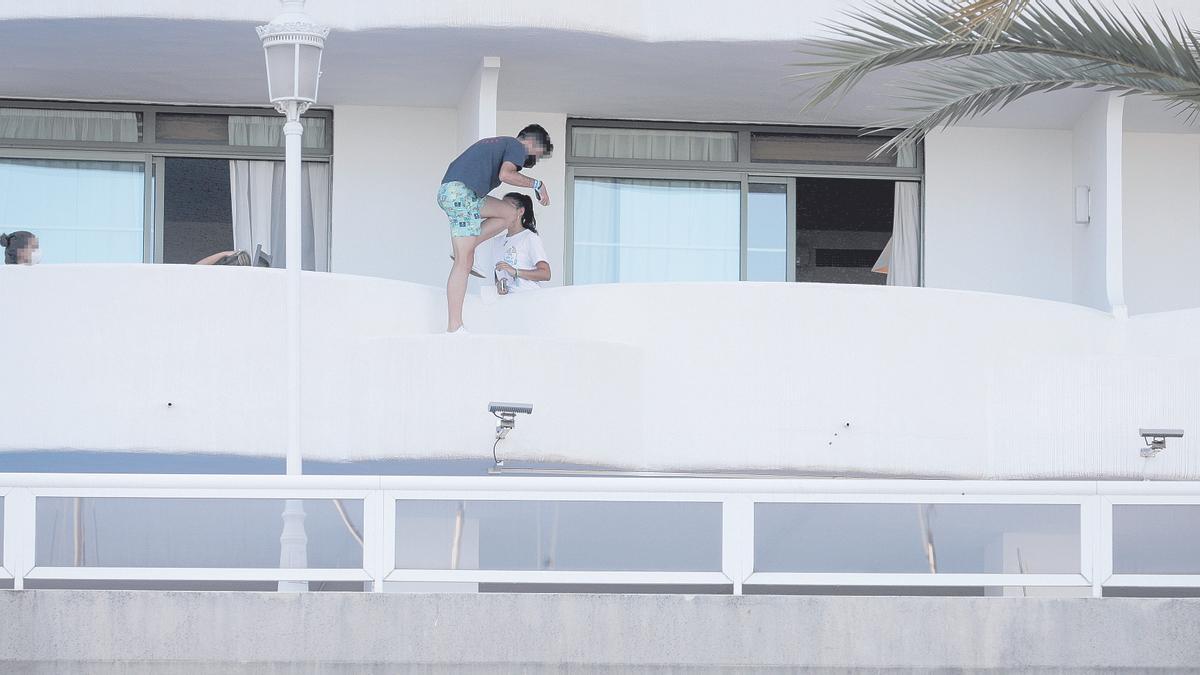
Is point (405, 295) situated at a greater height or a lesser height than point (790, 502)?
greater

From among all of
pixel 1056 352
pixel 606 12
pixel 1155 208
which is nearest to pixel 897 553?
pixel 1056 352

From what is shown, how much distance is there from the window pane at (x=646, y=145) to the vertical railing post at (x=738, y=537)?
639 centimetres

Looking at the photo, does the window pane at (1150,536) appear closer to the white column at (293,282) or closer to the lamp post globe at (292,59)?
the white column at (293,282)

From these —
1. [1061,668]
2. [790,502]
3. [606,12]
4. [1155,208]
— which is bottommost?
[1061,668]

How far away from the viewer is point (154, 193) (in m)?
13.8

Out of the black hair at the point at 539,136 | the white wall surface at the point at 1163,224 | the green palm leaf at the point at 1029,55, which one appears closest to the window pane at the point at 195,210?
the black hair at the point at 539,136

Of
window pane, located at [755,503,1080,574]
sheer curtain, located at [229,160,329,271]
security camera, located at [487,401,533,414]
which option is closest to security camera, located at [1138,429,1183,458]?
window pane, located at [755,503,1080,574]

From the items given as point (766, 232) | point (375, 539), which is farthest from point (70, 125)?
point (375, 539)

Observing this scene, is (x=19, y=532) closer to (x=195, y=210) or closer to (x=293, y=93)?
(x=293, y=93)

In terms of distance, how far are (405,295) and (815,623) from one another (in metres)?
4.27

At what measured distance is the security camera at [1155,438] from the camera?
1066 centimetres

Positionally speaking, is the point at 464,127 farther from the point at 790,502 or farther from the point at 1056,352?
the point at 790,502

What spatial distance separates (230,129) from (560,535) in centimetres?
690

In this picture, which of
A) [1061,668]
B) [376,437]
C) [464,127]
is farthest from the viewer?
[464,127]
